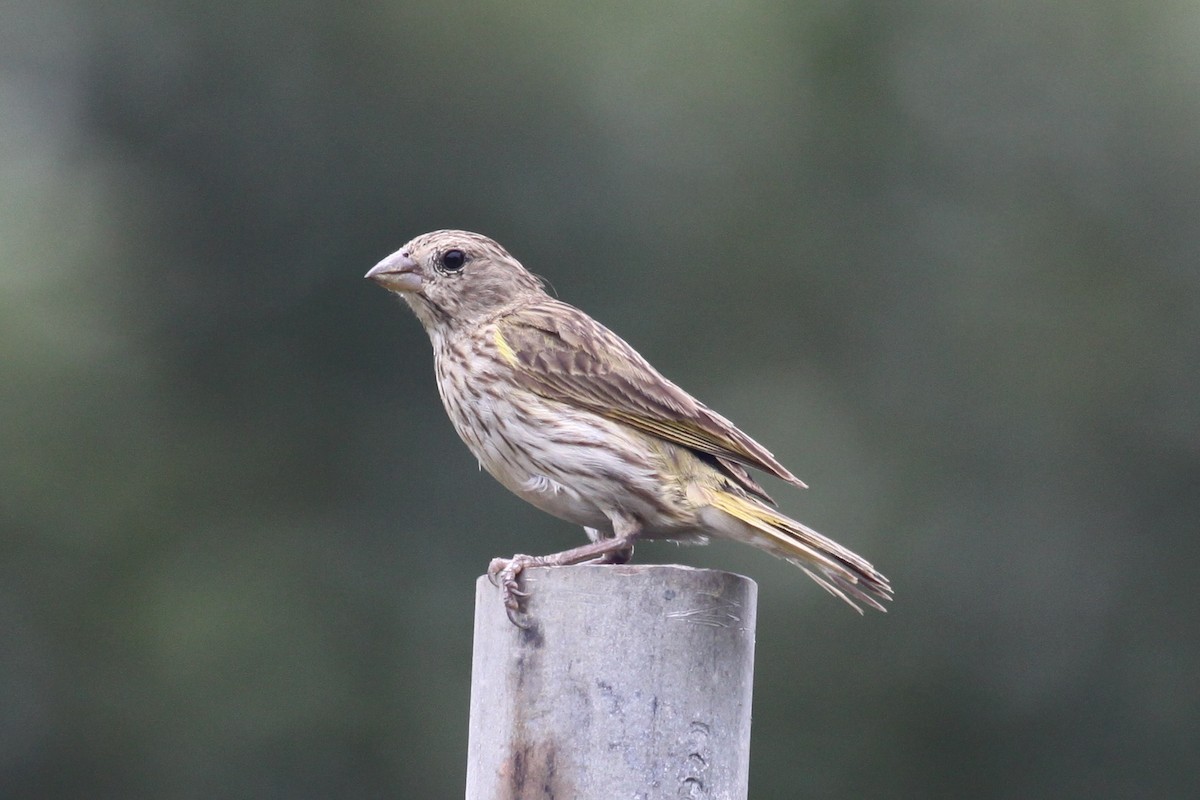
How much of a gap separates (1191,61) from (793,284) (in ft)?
11.0

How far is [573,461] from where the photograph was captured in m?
5.79

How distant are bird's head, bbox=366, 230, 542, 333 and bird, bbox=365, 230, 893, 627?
0.16 metres

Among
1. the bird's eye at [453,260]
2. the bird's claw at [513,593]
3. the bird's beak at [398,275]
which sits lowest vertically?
the bird's claw at [513,593]

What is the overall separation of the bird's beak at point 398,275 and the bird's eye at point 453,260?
0.10 metres

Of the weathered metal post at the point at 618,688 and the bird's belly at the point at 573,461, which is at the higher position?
the bird's belly at the point at 573,461

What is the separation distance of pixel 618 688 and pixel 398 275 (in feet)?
7.90

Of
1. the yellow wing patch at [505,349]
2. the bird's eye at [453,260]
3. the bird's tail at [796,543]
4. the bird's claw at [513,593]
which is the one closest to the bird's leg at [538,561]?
the bird's claw at [513,593]

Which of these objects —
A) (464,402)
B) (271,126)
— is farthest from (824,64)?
(464,402)

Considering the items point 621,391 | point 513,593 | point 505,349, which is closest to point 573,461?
point 621,391

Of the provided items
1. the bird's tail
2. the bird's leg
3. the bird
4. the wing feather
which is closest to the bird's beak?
the bird

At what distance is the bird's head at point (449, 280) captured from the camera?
260 inches

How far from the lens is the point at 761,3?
14.4m

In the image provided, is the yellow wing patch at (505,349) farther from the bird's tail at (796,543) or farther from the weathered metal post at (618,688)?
the weathered metal post at (618,688)

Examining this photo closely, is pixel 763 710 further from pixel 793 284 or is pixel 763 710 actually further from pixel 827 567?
pixel 827 567
